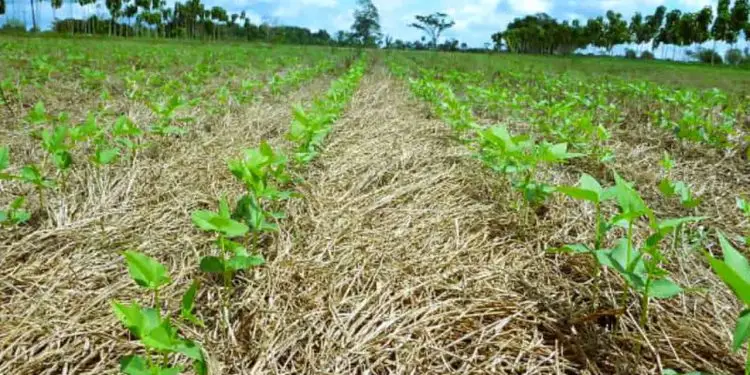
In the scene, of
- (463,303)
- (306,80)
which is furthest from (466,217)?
(306,80)

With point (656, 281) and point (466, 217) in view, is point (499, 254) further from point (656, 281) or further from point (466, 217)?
point (656, 281)

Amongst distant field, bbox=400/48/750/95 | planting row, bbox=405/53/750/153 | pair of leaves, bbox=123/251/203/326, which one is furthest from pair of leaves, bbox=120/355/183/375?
distant field, bbox=400/48/750/95

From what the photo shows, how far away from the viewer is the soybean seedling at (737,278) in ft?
2.65

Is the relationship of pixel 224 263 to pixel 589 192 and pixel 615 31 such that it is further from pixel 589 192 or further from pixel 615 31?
pixel 615 31

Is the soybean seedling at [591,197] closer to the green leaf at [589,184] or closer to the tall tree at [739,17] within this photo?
the green leaf at [589,184]

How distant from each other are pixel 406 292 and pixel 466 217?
2.40 feet

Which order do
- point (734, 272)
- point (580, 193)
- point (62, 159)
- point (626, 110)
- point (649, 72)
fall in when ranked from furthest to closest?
point (649, 72)
point (626, 110)
point (62, 159)
point (580, 193)
point (734, 272)

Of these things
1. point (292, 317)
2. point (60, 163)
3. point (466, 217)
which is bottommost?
point (292, 317)

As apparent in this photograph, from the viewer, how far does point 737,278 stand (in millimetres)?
824

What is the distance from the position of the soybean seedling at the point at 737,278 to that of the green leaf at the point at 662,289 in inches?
8.8

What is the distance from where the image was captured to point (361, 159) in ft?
10.7

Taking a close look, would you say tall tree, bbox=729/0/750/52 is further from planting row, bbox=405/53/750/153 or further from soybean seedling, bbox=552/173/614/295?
soybean seedling, bbox=552/173/614/295

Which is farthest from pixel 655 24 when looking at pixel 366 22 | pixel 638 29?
pixel 366 22

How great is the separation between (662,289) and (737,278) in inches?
14.6
